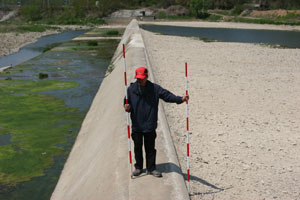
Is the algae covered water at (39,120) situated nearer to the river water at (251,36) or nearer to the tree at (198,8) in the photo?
the river water at (251,36)

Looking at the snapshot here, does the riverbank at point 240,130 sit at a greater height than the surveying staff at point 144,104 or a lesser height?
lesser

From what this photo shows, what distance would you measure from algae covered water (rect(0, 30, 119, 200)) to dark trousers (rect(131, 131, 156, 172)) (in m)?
3.52

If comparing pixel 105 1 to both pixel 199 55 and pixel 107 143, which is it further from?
pixel 107 143

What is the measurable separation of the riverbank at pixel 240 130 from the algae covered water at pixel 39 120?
11.7ft

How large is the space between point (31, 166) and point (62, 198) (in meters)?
2.48

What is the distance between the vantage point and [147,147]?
5832 millimetres

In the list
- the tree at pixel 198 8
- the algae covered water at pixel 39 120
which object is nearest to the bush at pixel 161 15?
the tree at pixel 198 8

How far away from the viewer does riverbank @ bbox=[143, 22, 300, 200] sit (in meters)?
6.55

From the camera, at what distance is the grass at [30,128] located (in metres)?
9.67

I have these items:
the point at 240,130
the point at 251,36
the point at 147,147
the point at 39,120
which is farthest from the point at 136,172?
the point at 251,36

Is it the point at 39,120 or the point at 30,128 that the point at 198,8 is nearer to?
the point at 39,120

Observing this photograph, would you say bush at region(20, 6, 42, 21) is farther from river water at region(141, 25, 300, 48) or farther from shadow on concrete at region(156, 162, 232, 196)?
shadow on concrete at region(156, 162, 232, 196)

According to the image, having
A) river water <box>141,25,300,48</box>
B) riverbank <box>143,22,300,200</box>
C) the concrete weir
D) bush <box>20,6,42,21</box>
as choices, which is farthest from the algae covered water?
bush <box>20,6,42,21</box>

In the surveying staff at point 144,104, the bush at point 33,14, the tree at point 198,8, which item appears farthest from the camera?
the bush at point 33,14
